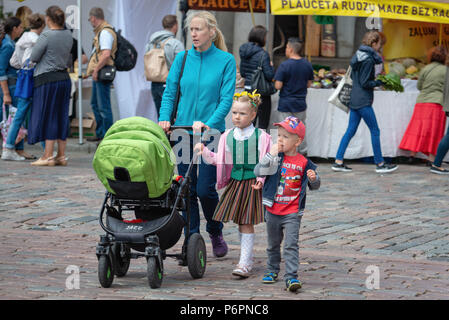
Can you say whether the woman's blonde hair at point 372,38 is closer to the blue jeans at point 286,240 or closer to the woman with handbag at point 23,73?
the woman with handbag at point 23,73

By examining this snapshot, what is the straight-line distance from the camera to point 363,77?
37.1 ft

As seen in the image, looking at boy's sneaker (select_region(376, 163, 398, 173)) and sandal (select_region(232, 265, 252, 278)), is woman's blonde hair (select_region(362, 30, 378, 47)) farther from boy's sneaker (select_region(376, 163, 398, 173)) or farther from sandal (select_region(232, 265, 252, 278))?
sandal (select_region(232, 265, 252, 278))

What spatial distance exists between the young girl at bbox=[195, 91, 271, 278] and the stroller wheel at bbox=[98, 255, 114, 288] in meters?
0.94

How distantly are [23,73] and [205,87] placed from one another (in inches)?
231

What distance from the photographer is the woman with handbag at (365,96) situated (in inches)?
444

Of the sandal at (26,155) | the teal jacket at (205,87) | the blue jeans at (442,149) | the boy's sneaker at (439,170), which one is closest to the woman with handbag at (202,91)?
the teal jacket at (205,87)

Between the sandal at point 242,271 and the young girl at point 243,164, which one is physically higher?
the young girl at point 243,164

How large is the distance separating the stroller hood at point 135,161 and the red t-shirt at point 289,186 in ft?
2.47

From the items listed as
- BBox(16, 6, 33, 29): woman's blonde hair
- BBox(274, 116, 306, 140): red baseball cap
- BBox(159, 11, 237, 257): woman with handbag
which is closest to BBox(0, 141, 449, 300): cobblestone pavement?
BBox(159, 11, 237, 257): woman with handbag

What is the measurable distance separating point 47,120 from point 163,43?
2.19 metres

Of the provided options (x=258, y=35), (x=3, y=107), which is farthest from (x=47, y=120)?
(x=258, y=35)

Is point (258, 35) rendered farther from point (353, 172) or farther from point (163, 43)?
point (353, 172)

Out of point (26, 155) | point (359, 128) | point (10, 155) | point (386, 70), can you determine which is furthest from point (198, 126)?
point (386, 70)

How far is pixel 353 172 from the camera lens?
459 inches
